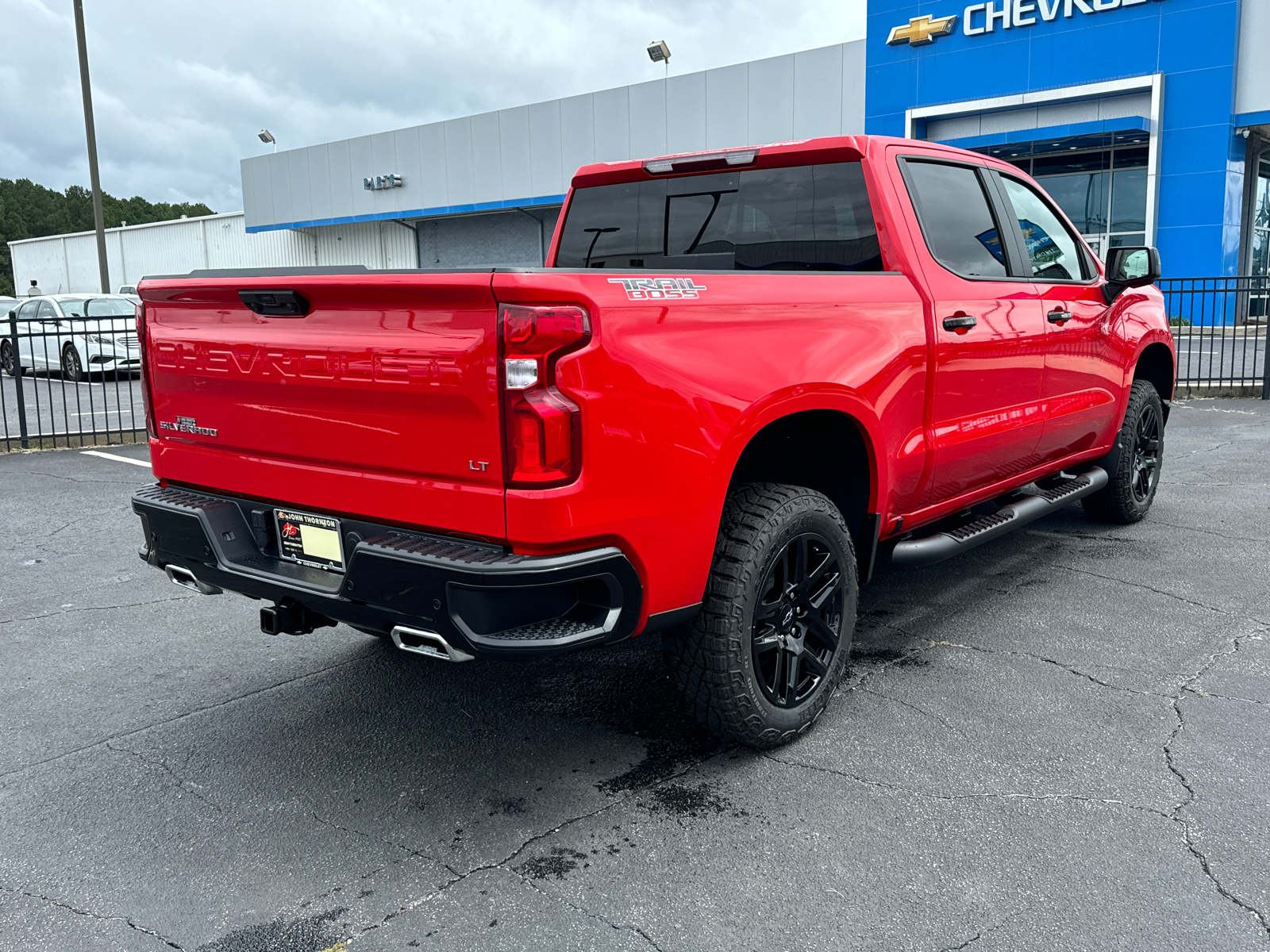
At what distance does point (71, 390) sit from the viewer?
16500mm

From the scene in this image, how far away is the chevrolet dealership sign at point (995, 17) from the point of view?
76.6 feet

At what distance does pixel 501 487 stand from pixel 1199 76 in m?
25.0

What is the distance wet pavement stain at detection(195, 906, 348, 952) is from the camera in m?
2.40

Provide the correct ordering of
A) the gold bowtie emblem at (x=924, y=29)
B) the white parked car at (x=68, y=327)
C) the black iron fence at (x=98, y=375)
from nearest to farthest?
1. the black iron fence at (x=98, y=375)
2. the white parked car at (x=68, y=327)
3. the gold bowtie emblem at (x=924, y=29)

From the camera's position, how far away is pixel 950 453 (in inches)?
160

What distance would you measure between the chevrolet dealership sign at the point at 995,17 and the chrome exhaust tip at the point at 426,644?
2558 centimetres

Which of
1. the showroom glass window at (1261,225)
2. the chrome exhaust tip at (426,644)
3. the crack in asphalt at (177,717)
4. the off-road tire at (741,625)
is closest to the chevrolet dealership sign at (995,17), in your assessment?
the showroom glass window at (1261,225)

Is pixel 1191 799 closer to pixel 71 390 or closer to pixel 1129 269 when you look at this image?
pixel 1129 269

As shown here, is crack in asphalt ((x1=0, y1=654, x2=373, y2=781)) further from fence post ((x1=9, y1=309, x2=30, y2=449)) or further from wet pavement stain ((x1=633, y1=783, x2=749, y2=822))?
fence post ((x1=9, y1=309, x2=30, y2=449))

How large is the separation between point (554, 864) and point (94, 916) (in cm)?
113

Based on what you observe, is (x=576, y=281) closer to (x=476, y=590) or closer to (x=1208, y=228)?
(x=476, y=590)

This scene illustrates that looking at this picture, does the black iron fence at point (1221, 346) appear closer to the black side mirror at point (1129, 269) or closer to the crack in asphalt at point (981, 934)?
the black side mirror at point (1129, 269)

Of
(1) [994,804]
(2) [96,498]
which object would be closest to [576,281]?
(1) [994,804]

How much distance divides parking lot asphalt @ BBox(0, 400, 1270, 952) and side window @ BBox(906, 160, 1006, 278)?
1570 mm
